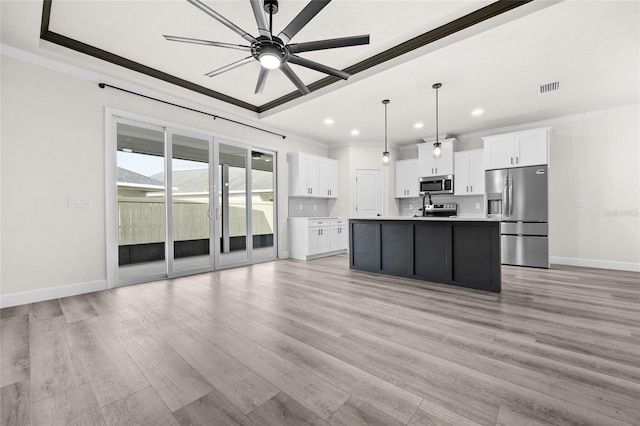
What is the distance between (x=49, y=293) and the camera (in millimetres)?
3279

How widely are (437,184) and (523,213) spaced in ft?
6.17

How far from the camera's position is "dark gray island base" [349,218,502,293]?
11.5 feet

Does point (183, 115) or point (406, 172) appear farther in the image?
point (406, 172)

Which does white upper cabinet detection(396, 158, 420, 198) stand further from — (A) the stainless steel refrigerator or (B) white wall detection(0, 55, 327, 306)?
(B) white wall detection(0, 55, 327, 306)

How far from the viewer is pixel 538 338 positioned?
2178 mm

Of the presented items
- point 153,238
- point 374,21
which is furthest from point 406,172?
point 153,238

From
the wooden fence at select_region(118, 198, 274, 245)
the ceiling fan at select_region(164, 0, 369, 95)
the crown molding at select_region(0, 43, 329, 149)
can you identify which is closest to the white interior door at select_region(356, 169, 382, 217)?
the crown molding at select_region(0, 43, 329, 149)

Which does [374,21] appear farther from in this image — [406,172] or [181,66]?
[406,172]

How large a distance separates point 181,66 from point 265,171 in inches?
99.2

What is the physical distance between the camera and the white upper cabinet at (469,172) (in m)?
6.06

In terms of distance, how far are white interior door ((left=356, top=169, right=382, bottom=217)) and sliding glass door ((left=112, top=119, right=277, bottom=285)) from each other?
2.29 metres

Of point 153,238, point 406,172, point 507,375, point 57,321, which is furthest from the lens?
point 406,172

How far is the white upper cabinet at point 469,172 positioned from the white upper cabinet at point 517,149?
1.69 feet

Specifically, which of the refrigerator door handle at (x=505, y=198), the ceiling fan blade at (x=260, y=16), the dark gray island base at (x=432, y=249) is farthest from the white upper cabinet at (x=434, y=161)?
the ceiling fan blade at (x=260, y=16)
